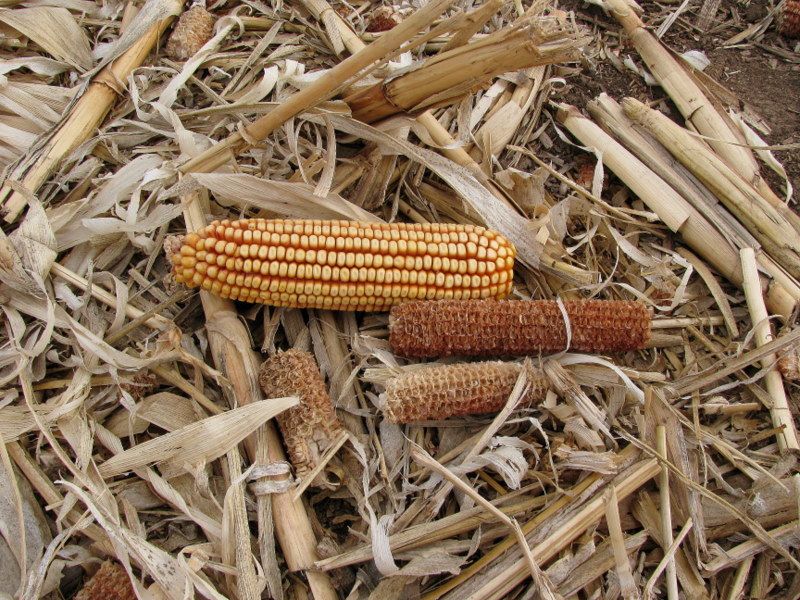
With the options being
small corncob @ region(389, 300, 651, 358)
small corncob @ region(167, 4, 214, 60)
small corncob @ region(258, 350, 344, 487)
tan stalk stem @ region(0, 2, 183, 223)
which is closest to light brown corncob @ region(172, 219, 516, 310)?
small corncob @ region(389, 300, 651, 358)

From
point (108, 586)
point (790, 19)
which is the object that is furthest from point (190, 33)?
point (790, 19)

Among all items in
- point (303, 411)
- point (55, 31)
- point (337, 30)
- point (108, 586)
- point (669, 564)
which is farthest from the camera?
point (337, 30)

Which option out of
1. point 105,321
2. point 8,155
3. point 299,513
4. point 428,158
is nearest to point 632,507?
point 299,513

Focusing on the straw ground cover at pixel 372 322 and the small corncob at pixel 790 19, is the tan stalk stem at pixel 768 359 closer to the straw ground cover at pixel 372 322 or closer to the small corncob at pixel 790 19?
the straw ground cover at pixel 372 322

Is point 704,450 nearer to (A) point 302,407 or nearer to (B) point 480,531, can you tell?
(B) point 480,531

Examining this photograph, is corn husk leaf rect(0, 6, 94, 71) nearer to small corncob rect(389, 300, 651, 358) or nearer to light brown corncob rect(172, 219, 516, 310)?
light brown corncob rect(172, 219, 516, 310)

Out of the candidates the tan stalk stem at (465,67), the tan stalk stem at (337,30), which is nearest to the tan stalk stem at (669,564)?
the tan stalk stem at (465,67)

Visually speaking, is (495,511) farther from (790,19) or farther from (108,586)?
(790,19)
